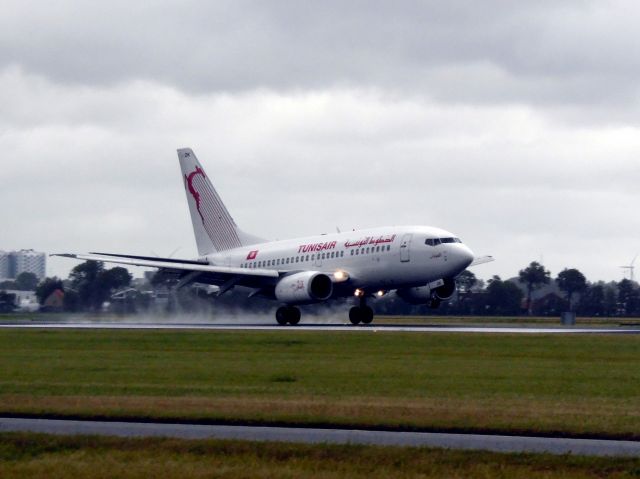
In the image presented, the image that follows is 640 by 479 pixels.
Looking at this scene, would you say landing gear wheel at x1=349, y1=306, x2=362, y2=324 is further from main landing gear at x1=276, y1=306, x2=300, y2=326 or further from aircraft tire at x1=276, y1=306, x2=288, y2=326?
aircraft tire at x1=276, y1=306, x2=288, y2=326

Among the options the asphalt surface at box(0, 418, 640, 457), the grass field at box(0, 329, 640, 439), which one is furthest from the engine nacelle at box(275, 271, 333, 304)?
the asphalt surface at box(0, 418, 640, 457)

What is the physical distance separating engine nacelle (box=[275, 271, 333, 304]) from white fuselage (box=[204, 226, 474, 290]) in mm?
852

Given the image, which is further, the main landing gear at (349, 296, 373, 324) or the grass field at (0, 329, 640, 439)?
the main landing gear at (349, 296, 373, 324)

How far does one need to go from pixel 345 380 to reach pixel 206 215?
50.0m

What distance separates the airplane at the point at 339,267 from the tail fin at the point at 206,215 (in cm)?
76

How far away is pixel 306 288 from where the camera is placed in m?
66.5

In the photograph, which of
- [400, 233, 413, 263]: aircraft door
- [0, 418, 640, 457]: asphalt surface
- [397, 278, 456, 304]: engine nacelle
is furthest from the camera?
[397, 278, 456, 304]: engine nacelle

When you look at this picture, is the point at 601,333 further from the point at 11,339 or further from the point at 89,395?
the point at 89,395

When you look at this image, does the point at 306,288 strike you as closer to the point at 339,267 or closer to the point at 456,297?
the point at 339,267

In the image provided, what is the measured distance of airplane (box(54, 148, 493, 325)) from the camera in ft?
211

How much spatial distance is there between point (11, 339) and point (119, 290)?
4893 cm

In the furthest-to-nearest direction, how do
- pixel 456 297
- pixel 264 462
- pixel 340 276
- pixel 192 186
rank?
pixel 456 297
pixel 192 186
pixel 340 276
pixel 264 462

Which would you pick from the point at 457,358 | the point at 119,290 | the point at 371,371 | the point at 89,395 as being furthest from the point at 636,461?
the point at 119,290

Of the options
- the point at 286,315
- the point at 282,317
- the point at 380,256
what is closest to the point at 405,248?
the point at 380,256
